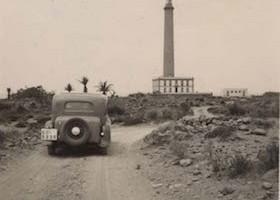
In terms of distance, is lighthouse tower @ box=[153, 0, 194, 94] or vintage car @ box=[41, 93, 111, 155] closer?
vintage car @ box=[41, 93, 111, 155]

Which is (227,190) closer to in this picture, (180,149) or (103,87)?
(180,149)

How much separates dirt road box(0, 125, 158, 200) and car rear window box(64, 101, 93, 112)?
1.50 meters

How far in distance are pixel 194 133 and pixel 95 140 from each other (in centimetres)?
516

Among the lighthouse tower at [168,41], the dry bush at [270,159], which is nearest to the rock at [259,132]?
the dry bush at [270,159]

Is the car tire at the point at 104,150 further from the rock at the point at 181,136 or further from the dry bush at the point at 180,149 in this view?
the rock at the point at 181,136

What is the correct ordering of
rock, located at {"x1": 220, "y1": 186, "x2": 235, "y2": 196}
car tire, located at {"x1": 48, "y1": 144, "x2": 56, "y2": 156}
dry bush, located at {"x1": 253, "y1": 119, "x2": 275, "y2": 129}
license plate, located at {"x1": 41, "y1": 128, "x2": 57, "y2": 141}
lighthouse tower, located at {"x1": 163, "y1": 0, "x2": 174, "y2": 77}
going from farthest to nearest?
lighthouse tower, located at {"x1": 163, "y1": 0, "x2": 174, "y2": 77}, dry bush, located at {"x1": 253, "y1": 119, "x2": 275, "y2": 129}, car tire, located at {"x1": 48, "y1": 144, "x2": 56, "y2": 156}, license plate, located at {"x1": 41, "y1": 128, "x2": 57, "y2": 141}, rock, located at {"x1": 220, "y1": 186, "x2": 235, "y2": 196}

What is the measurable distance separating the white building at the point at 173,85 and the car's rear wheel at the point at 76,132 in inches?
2849

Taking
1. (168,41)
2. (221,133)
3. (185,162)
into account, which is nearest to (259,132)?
(221,133)

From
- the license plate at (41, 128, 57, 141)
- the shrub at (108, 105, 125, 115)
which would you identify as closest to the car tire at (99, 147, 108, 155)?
the license plate at (41, 128, 57, 141)

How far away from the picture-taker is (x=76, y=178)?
14.1 meters

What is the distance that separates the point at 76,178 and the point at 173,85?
258ft

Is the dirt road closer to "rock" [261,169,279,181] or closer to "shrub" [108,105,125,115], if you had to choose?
→ "rock" [261,169,279,181]

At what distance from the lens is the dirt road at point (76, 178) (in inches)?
485

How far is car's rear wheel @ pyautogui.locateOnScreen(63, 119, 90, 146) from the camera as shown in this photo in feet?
58.9
